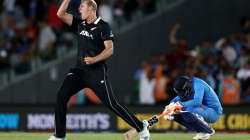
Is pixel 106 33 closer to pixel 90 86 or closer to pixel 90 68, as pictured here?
pixel 90 68

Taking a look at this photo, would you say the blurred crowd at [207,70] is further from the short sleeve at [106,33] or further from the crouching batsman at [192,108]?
the short sleeve at [106,33]

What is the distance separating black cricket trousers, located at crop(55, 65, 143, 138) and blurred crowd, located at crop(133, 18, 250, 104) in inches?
259

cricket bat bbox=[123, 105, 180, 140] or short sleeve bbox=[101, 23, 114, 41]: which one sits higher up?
short sleeve bbox=[101, 23, 114, 41]

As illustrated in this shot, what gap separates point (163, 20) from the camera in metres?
26.1

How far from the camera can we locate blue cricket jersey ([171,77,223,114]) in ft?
50.6

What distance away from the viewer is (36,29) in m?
25.4

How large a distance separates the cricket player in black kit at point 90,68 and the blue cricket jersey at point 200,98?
1.07 m

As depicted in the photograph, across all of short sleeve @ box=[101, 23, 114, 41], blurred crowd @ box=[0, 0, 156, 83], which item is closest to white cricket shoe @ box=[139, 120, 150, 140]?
short sleeve @ box=[101, 23, 114, 41]

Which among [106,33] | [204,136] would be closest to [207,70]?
[204,136]

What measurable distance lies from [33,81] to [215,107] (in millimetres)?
9720

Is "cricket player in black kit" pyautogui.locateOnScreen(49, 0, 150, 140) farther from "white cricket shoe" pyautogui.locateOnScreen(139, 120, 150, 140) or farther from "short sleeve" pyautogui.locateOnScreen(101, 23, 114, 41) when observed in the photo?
"white cricket shoe" pyautogui.locateOnScreen(139, 120, 150, 140)

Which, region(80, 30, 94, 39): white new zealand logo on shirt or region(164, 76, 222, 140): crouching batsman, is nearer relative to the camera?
region(80, 30, 94, 39): white new zealand logo on shirt

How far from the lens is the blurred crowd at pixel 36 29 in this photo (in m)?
24.7

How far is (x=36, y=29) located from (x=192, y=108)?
417 inches
